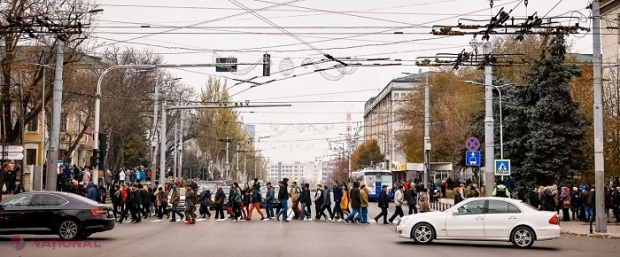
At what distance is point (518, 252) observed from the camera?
67.5 feet

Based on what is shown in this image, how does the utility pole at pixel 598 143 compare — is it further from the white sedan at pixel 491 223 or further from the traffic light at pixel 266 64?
the traffic light at pixel 266 64

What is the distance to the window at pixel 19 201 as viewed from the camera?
22328 millimetres

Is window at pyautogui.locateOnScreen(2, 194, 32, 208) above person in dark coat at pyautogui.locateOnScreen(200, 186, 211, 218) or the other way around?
above

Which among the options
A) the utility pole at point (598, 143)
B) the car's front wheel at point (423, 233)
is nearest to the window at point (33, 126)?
the utility pole at point (598, 143)

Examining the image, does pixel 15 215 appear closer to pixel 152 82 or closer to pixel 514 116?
pixel 514 116

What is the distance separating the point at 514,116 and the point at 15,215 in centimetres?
3013

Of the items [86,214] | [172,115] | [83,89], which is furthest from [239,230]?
[172,115]

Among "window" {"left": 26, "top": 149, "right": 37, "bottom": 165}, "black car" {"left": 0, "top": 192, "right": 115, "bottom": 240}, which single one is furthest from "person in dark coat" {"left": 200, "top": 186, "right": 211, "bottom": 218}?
"window" {"left": 26, "top": 149, "right": 37, "bottom": 165}

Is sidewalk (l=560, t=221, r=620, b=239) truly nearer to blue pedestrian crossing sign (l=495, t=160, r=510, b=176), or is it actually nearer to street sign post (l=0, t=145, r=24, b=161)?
blue pedestrian crossing sign (l=495, t=160, r=510, b=176)

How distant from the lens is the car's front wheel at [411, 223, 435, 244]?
2238 centimetres

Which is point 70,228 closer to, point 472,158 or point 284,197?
point 284,197

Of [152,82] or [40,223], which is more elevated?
[152,82]
